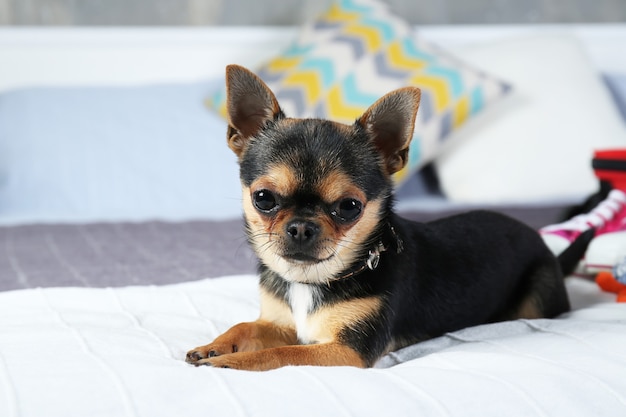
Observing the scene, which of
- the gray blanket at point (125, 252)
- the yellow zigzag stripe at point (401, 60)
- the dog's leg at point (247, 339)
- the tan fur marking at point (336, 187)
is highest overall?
the tan fur marking at point (336, 187)

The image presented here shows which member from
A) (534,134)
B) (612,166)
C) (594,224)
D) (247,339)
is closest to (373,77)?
(534,134)

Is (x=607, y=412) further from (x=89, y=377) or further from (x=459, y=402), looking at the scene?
(x=89, y=377)

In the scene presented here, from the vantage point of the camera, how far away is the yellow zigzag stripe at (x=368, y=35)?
8.89ft

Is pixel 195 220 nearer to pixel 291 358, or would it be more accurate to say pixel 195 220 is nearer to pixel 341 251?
pixel 341 251

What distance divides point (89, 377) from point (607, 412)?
0.62m

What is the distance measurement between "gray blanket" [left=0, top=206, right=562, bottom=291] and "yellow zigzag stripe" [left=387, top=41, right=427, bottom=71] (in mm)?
625

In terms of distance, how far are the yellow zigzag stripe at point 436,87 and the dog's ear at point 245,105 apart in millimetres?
1363

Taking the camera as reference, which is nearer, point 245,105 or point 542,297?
point 245,105

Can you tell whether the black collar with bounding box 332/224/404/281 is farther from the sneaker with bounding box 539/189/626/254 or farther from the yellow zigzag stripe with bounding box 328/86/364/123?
the yellow zigzag stripe with bounding box 328/86/364/123

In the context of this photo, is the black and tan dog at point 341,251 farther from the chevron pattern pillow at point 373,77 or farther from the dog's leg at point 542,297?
the chevron pattern pillow at point 373,77

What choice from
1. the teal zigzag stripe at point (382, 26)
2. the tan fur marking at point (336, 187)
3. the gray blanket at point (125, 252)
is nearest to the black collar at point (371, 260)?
the tan fur marking at point (336, 187)

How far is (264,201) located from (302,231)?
0.33ft

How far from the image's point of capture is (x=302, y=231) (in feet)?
3.66

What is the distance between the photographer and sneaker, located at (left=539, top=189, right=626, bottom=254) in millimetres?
1808
